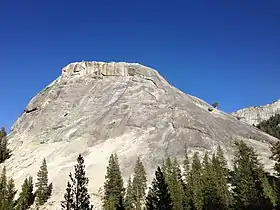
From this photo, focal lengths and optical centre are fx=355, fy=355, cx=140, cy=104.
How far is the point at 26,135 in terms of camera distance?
6255 inches

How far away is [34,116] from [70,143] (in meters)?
46.6

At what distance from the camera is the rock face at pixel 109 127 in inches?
4656

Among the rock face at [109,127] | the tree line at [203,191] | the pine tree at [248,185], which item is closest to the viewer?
the tree line at [203,191]

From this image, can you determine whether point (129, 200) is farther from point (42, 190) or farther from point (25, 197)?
point (25, 197)

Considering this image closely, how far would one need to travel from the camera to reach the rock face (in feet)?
388

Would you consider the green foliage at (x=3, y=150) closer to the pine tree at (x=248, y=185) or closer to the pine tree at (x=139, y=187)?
the pine tree at (x=139, y=187)

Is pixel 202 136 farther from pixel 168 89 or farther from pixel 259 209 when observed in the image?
pixel 259 209

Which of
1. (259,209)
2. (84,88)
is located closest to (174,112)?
(84,88)

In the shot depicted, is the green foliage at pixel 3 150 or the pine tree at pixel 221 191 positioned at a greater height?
the green foliage at pixel 3 150

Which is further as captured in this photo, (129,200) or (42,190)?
(42,190)

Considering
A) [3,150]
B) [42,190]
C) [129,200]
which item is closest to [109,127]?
[3,150]

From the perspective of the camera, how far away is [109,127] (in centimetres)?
13925


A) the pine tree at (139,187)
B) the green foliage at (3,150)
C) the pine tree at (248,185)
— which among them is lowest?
the pine tree at (248,185)

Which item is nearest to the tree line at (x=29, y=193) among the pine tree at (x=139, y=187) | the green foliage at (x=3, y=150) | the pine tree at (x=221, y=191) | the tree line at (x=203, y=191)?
the tree line at (x=203, y=191)
